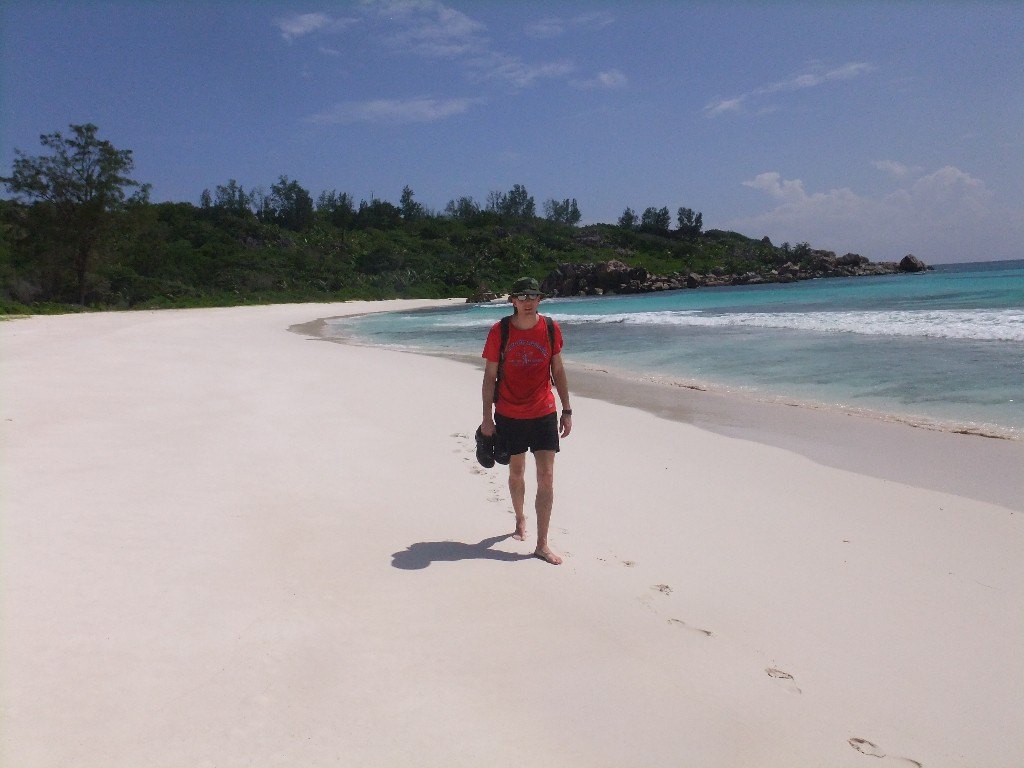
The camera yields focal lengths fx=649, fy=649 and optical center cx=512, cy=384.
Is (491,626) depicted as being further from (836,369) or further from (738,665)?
(836,369)

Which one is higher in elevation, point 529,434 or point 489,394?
point 489,394

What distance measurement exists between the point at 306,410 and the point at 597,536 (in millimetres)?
4140

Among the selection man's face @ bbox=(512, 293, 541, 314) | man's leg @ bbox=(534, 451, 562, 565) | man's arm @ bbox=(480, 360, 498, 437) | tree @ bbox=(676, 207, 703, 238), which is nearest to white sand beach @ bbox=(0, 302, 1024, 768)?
man's leg @ bbox=(534, 451, 562, 565)

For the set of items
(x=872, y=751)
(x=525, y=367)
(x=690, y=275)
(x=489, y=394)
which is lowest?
(x=872, y=751)

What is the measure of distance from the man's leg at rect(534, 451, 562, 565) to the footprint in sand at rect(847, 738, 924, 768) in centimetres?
170

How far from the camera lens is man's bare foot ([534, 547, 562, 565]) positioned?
3690mm

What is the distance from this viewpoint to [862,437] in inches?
275

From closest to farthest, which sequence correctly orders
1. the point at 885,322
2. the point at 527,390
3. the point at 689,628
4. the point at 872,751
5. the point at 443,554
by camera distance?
the point at 872,751 < the point at 689,628 < the point at 443,554 < the point at 527,390 < the point at 885,322

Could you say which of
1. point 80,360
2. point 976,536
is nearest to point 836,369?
point 976,536

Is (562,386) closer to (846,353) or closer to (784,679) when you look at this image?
(784,679)

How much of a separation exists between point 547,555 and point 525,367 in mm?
1108

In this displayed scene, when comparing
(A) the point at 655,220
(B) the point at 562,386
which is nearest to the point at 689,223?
(A) the point at 655,220

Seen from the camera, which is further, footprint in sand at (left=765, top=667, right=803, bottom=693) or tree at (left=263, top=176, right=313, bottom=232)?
tree at (left=263, top=176, right=313, bottom=232)

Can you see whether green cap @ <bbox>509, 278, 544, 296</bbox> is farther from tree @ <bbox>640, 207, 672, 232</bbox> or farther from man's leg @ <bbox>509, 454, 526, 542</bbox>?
tree @ <bbox>640, 207, 672, 232</bbox>
